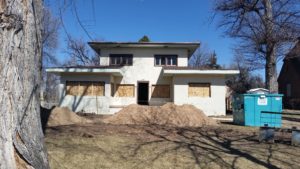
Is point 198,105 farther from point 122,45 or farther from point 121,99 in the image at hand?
point 122,45

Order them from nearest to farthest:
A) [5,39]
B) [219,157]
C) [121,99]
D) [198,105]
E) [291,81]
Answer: [5,39] → [219,157] → [198,105] → [121,99] → [291,81]

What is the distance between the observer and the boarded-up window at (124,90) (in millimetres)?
24453

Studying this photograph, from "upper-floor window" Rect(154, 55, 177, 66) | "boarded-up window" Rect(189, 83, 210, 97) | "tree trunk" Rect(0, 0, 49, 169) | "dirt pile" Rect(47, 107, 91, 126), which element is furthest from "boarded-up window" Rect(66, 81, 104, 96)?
"tree trunk" Rect(0, 0, 49, 169)

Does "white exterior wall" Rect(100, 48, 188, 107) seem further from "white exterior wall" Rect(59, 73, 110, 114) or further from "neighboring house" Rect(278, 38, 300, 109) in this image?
"neighboring house" Rect(278, 38, 300, 109)

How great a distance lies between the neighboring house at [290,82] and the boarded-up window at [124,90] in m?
18.8

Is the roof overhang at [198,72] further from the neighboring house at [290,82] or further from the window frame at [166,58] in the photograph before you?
the neighboring house at [290,82]

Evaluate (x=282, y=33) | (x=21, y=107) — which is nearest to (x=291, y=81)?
(x=282, y=33)

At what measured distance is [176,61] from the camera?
24.9m

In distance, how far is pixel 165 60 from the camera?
82.1ft

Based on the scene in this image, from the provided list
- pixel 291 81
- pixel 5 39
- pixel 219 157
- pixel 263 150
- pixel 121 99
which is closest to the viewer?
pixel 5 39

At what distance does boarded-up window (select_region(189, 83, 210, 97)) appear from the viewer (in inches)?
878

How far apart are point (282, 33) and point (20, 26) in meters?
22.9

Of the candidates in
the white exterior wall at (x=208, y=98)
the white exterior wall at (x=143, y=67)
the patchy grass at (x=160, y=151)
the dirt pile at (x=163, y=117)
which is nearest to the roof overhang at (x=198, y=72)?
the white exterior wall at (x=208, y=98)

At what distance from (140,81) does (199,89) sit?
204 inches
